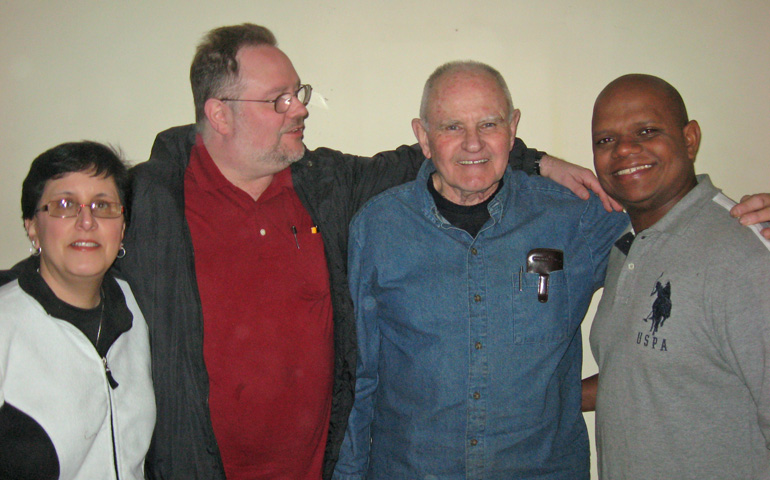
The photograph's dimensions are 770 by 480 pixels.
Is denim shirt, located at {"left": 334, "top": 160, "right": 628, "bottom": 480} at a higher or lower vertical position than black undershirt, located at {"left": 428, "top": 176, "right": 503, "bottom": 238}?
lower

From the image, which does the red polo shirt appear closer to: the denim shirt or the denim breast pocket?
the denim shirt

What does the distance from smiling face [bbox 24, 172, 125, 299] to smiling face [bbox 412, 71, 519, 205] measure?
1059 mm

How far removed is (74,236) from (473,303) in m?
1.20

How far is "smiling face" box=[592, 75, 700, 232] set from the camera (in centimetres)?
143

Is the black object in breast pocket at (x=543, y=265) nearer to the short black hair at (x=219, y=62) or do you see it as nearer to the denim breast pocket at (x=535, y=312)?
the denim breast pocket at (x=535, y=312)

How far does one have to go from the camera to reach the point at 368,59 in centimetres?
223

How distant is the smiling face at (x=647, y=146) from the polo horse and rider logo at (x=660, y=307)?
0.83ft

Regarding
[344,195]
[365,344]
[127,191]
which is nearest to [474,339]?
[365,344]

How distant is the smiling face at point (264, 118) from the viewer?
1.79m

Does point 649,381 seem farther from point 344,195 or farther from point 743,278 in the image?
point 344,195

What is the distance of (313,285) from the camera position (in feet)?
5.87

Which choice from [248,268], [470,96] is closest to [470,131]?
[470,96]

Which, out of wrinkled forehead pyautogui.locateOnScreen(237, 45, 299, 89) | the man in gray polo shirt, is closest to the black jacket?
wrinkled forehead pyautogui.locateOnScreen(237, 45, 299, 89)

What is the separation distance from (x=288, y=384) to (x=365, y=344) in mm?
301
